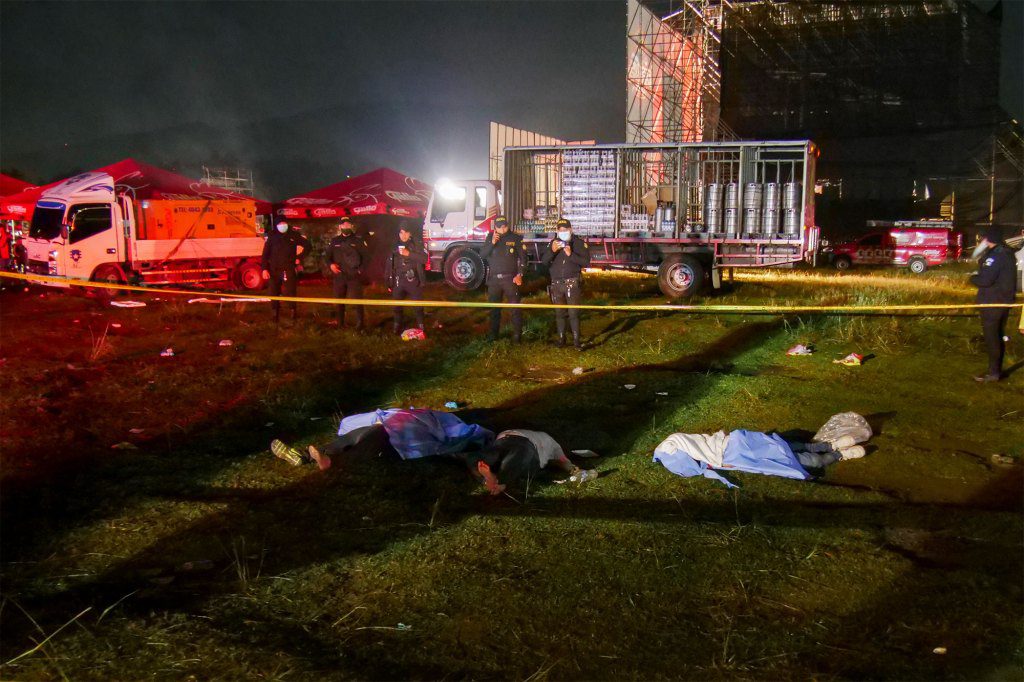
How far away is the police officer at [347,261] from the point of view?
39.7 ft

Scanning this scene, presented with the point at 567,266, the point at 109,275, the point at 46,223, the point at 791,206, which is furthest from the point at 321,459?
the point at 46,223

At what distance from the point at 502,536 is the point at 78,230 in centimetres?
1546

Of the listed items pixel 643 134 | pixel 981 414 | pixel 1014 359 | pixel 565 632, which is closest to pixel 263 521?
pixel 565 632

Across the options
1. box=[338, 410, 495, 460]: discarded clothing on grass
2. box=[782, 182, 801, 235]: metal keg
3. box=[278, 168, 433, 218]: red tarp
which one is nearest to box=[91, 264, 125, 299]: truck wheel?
box=[278, 168, 433, 218]: red tarp

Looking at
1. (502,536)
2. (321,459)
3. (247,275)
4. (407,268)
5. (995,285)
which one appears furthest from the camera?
(247,275)

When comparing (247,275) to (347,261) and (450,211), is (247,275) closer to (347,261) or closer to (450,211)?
(450,211)

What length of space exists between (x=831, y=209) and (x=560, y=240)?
89.5 feet

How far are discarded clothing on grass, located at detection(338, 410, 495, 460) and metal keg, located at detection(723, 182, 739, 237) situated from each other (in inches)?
450

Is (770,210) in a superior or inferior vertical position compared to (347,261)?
superior

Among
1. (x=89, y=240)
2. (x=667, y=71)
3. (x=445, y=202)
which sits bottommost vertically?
(x=89, y=240)

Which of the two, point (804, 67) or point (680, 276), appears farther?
point (804, 67)

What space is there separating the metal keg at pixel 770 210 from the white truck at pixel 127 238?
11805 millimetres

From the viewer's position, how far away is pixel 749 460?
5.99 metres

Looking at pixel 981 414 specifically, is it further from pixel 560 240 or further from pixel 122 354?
pixel 122 354
